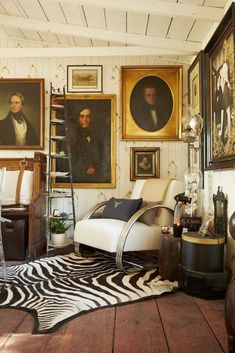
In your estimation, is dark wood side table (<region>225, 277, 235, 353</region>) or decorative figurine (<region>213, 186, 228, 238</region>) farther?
decorative figurine (<region>213, 186, 228, 238</region>)

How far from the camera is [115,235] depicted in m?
2.91

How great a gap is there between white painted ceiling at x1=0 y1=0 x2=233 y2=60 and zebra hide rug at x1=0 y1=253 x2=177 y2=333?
238cm

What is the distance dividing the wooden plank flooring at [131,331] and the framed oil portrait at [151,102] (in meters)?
2.41

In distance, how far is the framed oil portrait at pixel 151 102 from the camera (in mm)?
4133

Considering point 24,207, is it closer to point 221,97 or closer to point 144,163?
point 144,163

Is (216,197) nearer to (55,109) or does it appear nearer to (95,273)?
(95,273)

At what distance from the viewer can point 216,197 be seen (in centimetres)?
287

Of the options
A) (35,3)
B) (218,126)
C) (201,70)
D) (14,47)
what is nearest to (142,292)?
(218,126)

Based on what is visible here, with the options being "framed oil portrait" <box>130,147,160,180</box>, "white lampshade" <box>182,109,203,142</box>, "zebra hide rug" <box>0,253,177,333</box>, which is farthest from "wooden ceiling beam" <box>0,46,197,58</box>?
"zebra hide rug" <box>0,253,177,333</box>

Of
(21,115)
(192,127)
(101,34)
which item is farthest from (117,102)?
(192,127)

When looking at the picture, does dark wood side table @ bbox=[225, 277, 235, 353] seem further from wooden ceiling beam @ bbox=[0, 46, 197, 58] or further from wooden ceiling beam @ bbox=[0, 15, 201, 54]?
wooden ceiling beam @ bbox=[0, 46, 197, 58]

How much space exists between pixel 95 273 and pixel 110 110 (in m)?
2.18

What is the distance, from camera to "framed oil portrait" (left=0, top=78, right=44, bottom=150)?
4199mm

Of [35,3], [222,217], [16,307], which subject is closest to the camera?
[16,307]
